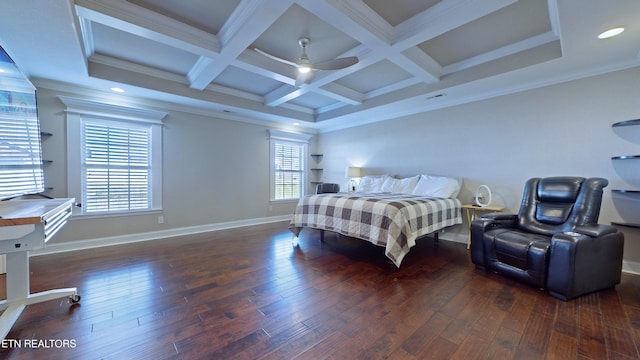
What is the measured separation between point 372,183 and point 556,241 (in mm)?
2944

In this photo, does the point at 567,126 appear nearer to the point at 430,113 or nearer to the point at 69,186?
the point at 430,113

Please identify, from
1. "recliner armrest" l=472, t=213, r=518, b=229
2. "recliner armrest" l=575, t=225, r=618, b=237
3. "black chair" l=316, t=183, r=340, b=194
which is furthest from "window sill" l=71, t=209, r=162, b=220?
"recliner armrest" l=575, t=225, r=618, b=237

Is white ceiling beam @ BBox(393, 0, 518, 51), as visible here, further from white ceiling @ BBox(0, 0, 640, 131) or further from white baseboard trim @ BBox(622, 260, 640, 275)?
white baseboard trim @ BBox(622, 260, 640, 275)

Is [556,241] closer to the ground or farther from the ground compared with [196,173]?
closer to the ground

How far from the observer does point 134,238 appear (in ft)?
12.9

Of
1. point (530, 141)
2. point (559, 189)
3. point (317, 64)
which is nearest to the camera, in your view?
point (317, 64)

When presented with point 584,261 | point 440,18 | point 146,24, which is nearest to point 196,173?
point 146,24

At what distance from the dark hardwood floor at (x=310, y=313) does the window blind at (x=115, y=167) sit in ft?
3.30

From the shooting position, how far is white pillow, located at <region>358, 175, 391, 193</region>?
4715mm

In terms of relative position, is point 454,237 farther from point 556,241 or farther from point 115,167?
point 115,167

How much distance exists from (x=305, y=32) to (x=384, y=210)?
7.11ft

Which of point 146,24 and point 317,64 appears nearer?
point 146,24

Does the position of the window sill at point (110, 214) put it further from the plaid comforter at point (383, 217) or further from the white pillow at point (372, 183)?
the white pillow at point (372, 183)

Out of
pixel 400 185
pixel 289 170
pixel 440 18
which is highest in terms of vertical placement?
pixel 440 18
